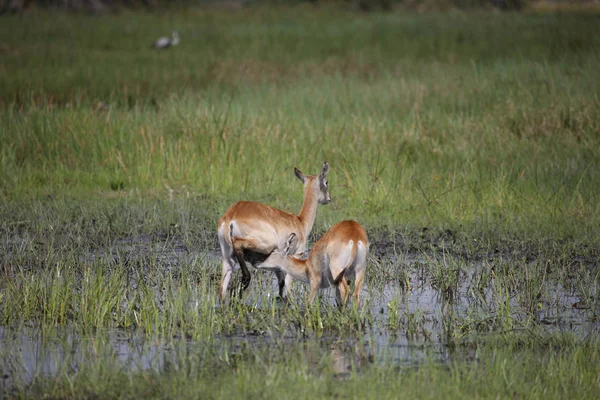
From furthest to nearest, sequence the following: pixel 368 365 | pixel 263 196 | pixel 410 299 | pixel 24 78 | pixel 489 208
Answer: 1. pixel 24 78
2. pixel 263 196
3. pixel 489 208
4. pixel 410 299
5. pixel 368 365

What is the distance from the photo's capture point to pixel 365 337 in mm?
6688

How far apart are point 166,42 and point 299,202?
39.9ft

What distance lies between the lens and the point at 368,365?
5.95 meters

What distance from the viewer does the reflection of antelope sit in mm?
7426

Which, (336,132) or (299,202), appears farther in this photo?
(336,132)

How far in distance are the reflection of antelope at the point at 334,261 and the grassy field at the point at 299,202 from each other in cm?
28

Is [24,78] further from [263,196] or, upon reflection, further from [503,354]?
[503,354]

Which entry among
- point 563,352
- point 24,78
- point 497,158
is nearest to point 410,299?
point 563,352

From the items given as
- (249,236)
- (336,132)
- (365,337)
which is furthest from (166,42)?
(365,337)

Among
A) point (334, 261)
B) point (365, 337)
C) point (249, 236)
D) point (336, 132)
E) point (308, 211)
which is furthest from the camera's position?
point (336, 132)

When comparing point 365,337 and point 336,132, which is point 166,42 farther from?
point 365,337

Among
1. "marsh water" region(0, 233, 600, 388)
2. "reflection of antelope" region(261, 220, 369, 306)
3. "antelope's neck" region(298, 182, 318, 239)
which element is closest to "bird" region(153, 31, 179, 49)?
"antelope's neck" region(298, 182, 318, 239)

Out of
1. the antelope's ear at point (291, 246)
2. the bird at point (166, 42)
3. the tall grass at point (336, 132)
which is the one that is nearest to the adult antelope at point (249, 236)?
the antelope's ear at point (291, 246)

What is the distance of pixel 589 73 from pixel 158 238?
356 inches
